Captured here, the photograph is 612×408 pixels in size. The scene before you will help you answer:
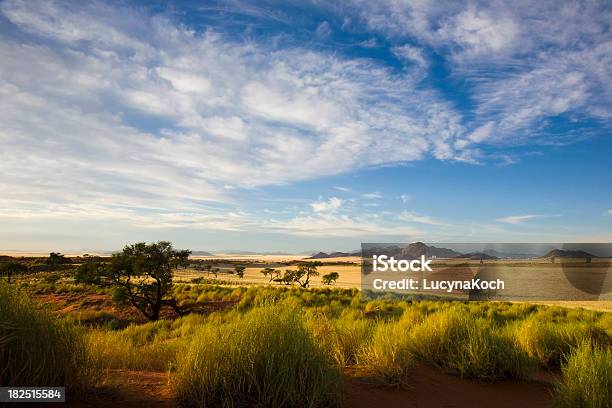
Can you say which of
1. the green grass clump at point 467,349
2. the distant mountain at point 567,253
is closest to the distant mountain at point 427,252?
the distant mountain at point 567,253

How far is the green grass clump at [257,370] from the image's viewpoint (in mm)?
4977

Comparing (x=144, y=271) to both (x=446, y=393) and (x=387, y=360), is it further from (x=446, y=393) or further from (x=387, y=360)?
(x=446, y=393)

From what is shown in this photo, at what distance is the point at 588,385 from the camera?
213 inches

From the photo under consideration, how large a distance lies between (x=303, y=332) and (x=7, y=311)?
360 cm

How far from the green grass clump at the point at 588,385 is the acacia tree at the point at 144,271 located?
1939 cm

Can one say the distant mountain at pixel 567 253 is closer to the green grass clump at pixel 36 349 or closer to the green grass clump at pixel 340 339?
the green grass clump at pixel 340 339

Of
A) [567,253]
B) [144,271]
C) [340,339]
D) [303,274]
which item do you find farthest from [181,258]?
[567,253]

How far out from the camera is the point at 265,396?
4.98 m

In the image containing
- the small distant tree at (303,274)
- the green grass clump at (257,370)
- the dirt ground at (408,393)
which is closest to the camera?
the green grass clump at (257,370)

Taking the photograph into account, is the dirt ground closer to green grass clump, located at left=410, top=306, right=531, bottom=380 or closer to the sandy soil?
the sandy soil

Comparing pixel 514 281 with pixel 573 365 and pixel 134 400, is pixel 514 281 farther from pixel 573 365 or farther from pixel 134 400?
pixel 134 400

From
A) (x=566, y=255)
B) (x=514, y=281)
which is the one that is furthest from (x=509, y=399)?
(x=566, y=255)

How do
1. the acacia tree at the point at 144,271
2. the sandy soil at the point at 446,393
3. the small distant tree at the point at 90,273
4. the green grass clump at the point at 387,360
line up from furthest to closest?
1. the small distant tree at the point at 90,273
2. the acacia tree at the point at 144,271
3. the green grass clump at the point at 387,360
4. the sandy soil at the point at 446,393

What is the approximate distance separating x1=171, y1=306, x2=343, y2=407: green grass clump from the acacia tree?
17632 mm
